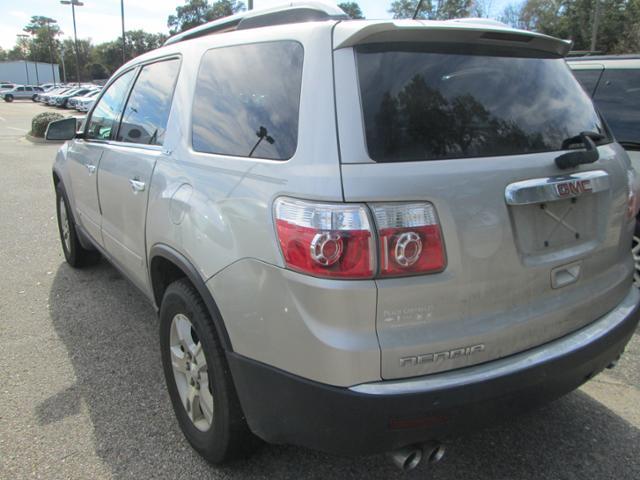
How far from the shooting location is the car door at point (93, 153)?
3631mm

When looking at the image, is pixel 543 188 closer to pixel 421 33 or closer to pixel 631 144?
pixel 421 33

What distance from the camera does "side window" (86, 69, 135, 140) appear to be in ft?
11.7

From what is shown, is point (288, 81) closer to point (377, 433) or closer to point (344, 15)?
point (344, 15)

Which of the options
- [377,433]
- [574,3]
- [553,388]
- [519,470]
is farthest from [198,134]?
[574,3]

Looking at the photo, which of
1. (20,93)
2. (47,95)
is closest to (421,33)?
(47,95)

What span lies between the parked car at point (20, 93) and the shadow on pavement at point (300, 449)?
212ft

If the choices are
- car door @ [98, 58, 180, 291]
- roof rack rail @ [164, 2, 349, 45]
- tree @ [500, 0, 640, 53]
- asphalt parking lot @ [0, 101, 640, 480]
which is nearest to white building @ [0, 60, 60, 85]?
tree @ [500, 0, 640, 53]

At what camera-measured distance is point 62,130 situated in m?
4.21

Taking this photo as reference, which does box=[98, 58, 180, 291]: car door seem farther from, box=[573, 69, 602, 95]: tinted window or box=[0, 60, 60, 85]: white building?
box=[0, 60, 60, 85]: white building

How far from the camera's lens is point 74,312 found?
4.11 meters

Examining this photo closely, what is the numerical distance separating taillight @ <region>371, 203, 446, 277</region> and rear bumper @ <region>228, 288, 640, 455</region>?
1.22 ft

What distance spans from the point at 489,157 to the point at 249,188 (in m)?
0.88

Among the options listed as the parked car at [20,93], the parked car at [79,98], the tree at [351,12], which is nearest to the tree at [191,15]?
the parked car at [20,93]

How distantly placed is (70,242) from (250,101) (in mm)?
3551
